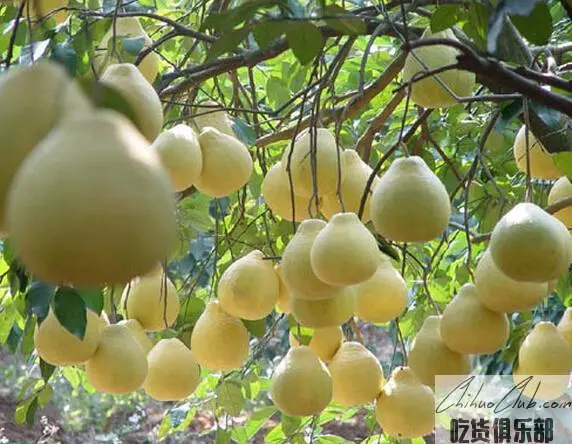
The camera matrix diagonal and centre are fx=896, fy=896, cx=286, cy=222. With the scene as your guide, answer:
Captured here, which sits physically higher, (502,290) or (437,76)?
(437,76)

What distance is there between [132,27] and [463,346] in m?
0.59

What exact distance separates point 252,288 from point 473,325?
279mm

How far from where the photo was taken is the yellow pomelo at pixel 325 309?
920 mm

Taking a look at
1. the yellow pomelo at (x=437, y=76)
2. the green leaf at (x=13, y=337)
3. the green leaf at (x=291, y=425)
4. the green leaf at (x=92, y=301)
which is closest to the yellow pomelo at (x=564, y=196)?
the yellow pomelo at (x=437, y=76)

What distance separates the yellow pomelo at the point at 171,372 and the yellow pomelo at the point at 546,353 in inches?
17.4

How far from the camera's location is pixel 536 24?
704 mm

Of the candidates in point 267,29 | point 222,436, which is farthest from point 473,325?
point 222,436

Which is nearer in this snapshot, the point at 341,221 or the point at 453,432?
the point at 341,221

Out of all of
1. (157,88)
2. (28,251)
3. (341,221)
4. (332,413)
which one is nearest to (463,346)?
(341,221)

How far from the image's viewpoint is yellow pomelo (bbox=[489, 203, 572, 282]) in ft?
2.60

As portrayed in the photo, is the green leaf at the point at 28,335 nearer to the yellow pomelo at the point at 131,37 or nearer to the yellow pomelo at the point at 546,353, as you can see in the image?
the yellow pomelo at the point at 131,37

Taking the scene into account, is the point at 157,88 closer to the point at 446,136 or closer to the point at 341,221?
the point at 341,221

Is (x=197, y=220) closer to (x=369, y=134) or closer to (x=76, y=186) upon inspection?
(x=369, y=134)

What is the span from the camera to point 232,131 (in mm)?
1235
